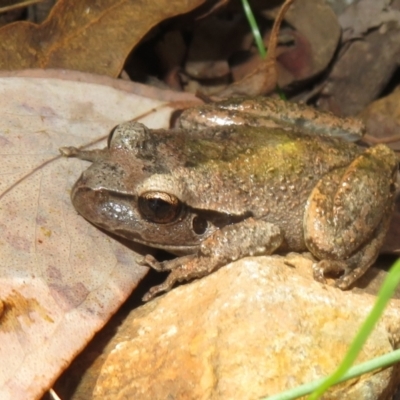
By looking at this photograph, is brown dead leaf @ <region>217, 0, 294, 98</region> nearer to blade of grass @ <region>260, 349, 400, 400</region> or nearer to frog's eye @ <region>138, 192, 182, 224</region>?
frog's eye @ <region>138, 192, 182, 224</region>

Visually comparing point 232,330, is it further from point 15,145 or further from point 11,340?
point 15,145

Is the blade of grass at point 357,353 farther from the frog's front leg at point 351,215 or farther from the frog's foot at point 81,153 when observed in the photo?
the frog's foot at point 81,153

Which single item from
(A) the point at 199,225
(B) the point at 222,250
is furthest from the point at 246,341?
(A) the point at 199,225

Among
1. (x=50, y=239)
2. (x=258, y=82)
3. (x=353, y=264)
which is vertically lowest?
(x=353, y=264)

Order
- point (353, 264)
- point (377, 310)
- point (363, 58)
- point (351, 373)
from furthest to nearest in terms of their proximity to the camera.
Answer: point (363, 58), point (353, 264), point (351, 373), point (377, 310)

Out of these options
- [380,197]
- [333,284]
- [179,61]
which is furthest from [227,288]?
[179,61]

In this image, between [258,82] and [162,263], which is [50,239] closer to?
[162,263]

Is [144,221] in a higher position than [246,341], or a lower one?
higher
